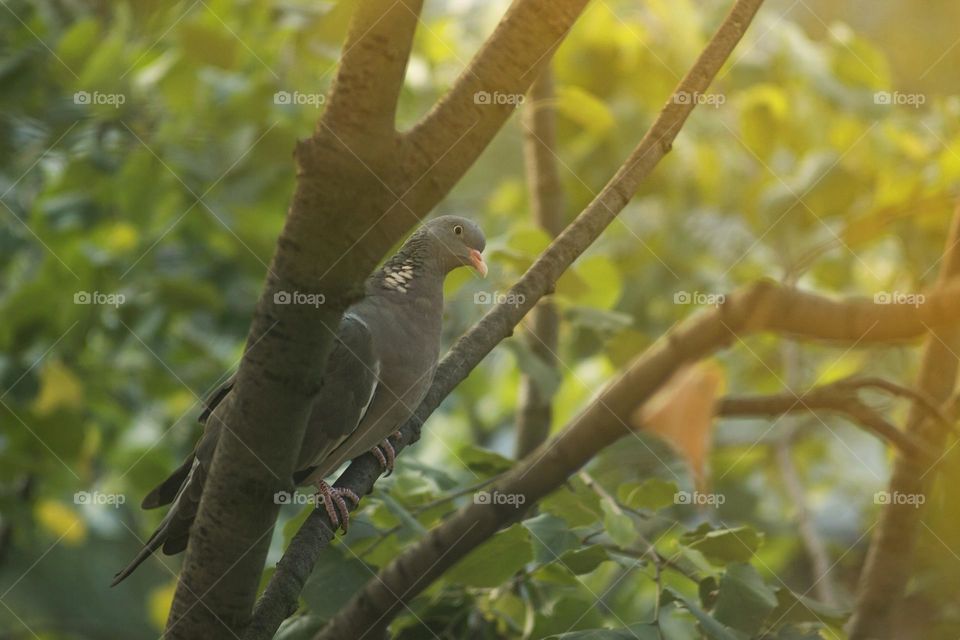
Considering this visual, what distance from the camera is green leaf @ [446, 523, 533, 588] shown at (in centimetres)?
185

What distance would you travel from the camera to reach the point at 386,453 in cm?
240

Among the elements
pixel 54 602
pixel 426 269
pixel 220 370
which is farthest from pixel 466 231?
pixel 54 602

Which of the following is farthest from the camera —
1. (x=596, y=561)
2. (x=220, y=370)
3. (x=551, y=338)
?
(x=220, y=370)

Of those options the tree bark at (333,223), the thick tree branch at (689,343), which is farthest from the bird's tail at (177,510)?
the thick tree branch at (689,343)

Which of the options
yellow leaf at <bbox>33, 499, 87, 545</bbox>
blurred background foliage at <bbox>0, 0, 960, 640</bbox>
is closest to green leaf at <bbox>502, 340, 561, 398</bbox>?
blurred background foliage at <bbox>0, 0, 960, 640</bbox>

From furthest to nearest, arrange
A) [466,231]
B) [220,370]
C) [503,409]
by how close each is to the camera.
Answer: [503,409]
[220,370]
[466,231]

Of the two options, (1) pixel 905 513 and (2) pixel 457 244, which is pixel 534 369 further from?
(1) pixel 905 513

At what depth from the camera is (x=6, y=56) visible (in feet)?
11.6

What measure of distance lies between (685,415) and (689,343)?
0.10 metres

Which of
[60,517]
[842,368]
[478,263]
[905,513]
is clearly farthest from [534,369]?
[60,517]

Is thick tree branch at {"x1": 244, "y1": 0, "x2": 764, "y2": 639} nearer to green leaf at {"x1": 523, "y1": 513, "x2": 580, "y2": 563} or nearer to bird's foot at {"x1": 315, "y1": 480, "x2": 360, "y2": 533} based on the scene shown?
bird's foot at {"x1": 315, "y1": 480, "x2": 360, "y2": 533}

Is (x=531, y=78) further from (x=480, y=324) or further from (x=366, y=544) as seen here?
(x=366, y=544)

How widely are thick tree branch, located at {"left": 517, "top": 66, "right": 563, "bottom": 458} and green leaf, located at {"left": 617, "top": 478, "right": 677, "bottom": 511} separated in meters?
0.96

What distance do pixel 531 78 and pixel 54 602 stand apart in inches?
211
